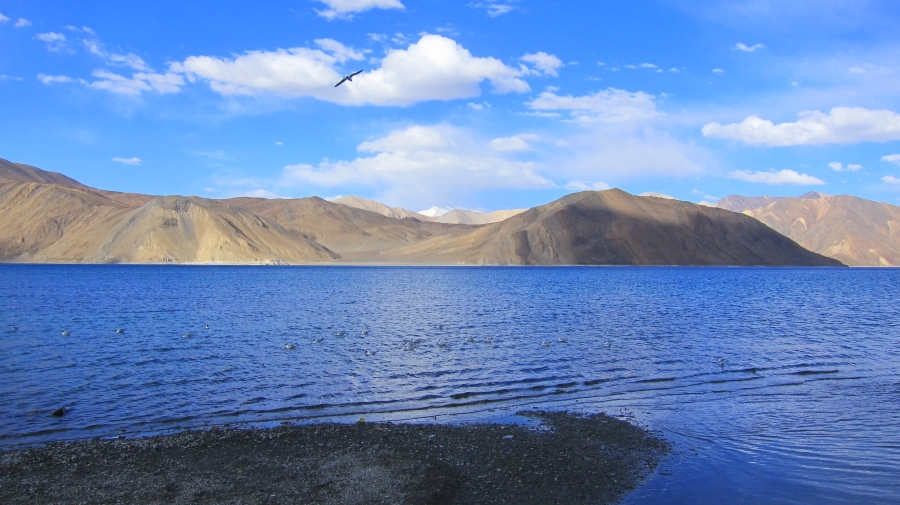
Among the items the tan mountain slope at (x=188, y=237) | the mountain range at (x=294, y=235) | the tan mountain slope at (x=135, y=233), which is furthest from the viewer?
the mountain range at (x=294, y=235)

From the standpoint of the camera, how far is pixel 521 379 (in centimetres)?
2255

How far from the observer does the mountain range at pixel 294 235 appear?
152 metres

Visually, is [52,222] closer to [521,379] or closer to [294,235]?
[294,235]

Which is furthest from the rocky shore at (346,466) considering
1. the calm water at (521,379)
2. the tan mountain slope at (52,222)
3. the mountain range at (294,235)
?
the tan mountain slope at (52,222)

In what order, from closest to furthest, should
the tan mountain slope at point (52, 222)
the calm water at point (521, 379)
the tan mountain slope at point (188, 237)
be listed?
the calm water at point (521, 379) → the tan mountain slope at point (188, 237) → the tan mountain slope at point (52, 222)

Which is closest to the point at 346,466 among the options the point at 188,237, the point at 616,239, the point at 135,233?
the point at 188,237

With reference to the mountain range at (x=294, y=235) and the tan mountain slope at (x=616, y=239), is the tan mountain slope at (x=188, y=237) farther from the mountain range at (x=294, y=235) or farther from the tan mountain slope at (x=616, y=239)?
the tan mountain slope at (x=616, y=239)

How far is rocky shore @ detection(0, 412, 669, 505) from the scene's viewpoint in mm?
11258

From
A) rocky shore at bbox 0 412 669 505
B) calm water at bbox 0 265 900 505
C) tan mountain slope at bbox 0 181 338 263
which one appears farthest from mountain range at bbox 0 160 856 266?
rocky shore at bbox 0 412 669 505

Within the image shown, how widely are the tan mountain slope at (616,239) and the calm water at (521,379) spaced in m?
129

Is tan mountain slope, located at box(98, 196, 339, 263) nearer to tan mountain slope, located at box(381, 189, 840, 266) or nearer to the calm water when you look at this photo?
tan mountain slope, located at box(381, 189, 840, 266)

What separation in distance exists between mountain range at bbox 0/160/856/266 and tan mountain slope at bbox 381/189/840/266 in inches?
11.6

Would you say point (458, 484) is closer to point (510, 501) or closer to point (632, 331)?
point (510, 501)

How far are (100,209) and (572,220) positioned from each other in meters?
124
